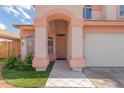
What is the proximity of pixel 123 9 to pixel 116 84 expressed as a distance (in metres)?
9.74

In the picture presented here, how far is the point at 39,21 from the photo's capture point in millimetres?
11773

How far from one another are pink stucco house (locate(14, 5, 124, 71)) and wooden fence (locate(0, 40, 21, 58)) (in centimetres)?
472

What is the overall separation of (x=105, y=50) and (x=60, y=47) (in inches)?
277

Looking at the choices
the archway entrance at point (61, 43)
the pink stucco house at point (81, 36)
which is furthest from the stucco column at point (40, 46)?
the archway entrance at point (61, 43)

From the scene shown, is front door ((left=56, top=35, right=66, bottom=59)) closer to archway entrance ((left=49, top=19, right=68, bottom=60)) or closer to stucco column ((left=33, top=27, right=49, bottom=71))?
archway entrance ((left=49, top=19, right=68, bottom=60))

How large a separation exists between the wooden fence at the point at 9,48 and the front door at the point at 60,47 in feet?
15.8

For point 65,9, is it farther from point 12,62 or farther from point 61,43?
point 61,43

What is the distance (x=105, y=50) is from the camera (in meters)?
13.7

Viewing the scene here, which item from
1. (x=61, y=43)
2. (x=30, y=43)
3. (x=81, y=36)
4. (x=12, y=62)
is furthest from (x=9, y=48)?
(x=81, y=36)

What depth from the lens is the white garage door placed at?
1358 centimetres

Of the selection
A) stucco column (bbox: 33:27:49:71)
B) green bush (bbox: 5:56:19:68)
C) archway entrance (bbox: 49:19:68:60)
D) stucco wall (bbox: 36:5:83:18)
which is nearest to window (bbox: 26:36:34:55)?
archway entrance (bbox: 49:19:68:60)
